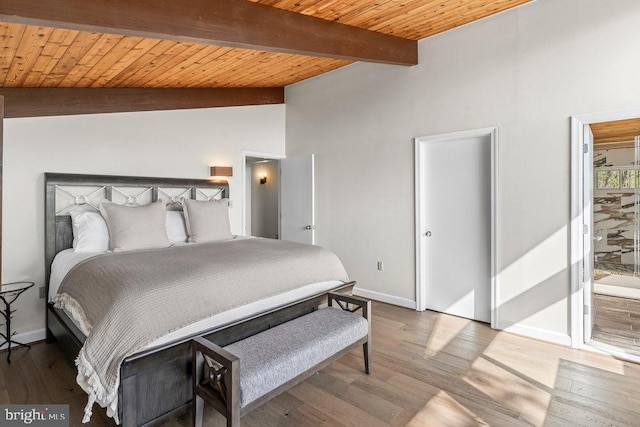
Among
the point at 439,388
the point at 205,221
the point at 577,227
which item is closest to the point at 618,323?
the point at 577,227

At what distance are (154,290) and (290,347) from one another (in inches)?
34.1

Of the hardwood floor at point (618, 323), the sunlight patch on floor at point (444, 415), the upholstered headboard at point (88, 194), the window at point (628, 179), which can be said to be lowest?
the sunlight patch on floor at point (444, 415)

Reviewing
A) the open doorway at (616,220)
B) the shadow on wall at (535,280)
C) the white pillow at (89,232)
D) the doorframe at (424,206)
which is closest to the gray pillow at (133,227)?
the white pillow at (89,232)

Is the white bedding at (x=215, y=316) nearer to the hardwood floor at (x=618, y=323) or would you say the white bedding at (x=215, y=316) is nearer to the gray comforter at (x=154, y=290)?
the gray comforter at (x=154, y=290)

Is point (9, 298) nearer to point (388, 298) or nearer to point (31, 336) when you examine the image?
point (31, 336)

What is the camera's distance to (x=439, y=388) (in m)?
2.41

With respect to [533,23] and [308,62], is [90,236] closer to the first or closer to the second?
[308,62]

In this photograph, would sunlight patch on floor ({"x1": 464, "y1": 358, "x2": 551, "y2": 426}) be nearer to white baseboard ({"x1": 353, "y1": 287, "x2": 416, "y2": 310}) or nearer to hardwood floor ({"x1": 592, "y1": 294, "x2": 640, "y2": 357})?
hardwood floor ({"x1": 592, "y1": 294, "x2": 640, "y2": 357})

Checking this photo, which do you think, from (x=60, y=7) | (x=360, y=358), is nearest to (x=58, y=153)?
(x=60, y=7)

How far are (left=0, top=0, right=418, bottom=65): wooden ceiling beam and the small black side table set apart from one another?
237 cm

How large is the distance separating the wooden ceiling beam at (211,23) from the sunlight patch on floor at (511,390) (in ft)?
9.68

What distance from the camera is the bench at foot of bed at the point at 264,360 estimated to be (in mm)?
1788

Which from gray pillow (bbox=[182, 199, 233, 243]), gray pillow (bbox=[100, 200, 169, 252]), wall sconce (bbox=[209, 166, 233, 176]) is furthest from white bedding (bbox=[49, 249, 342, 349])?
wall sconce (bbox=[209, 166, 233, 176])

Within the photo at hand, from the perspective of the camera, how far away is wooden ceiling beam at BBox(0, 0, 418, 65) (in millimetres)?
1885
